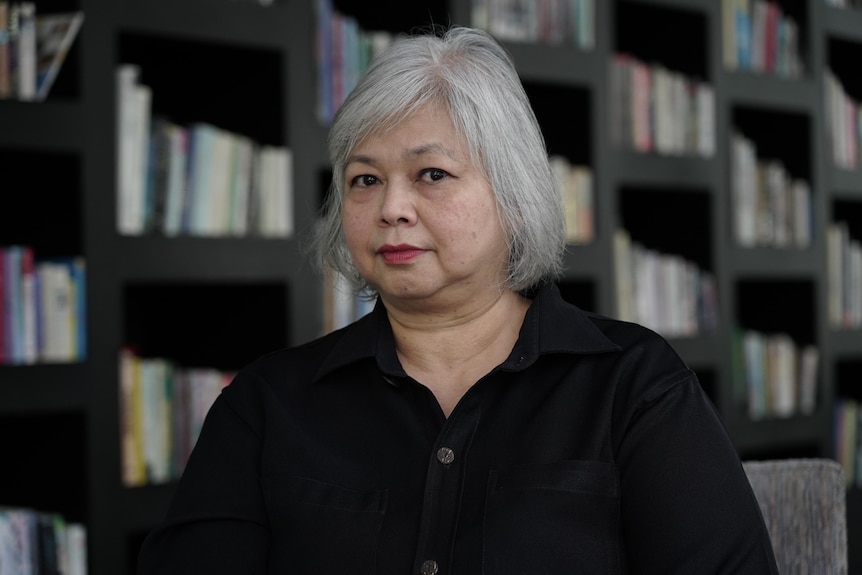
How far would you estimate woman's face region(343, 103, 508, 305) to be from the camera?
137 cm

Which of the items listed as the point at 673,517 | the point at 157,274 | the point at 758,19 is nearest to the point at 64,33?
the point at 157,274

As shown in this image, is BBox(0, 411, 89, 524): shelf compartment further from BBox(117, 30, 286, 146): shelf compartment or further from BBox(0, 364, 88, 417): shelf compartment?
BBox(117, 30, 286, 146): shelf compartment

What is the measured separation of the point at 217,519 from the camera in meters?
1.38

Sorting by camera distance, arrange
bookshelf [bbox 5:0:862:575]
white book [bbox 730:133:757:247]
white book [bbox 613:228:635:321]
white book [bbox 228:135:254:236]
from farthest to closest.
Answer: white book [bbox 730:133:757:247] < white book [bbox 613:228:635:321] < white book [bbox 228:135:254:236] < bookshelf [bbox 5:0:862:575]

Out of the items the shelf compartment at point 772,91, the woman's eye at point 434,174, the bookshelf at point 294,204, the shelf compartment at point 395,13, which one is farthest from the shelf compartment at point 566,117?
the woman's eye at point 434,174

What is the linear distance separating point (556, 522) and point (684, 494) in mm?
152

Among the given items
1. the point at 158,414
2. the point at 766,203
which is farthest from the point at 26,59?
the point at 766,203

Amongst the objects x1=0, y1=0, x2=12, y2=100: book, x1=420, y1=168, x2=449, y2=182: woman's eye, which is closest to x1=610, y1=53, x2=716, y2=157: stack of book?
x1=0, y1=0, x2=12, y2=100: book

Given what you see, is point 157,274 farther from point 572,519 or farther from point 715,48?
point 715,48

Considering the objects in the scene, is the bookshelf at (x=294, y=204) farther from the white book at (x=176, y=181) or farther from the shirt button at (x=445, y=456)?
the shirt button at (x=445, y=456)

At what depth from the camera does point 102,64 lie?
226 centimetres

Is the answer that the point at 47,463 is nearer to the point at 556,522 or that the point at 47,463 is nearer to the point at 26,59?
the point at 26,59

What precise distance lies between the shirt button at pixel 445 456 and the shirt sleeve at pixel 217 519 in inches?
9.6

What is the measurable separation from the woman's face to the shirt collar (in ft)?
0.29
